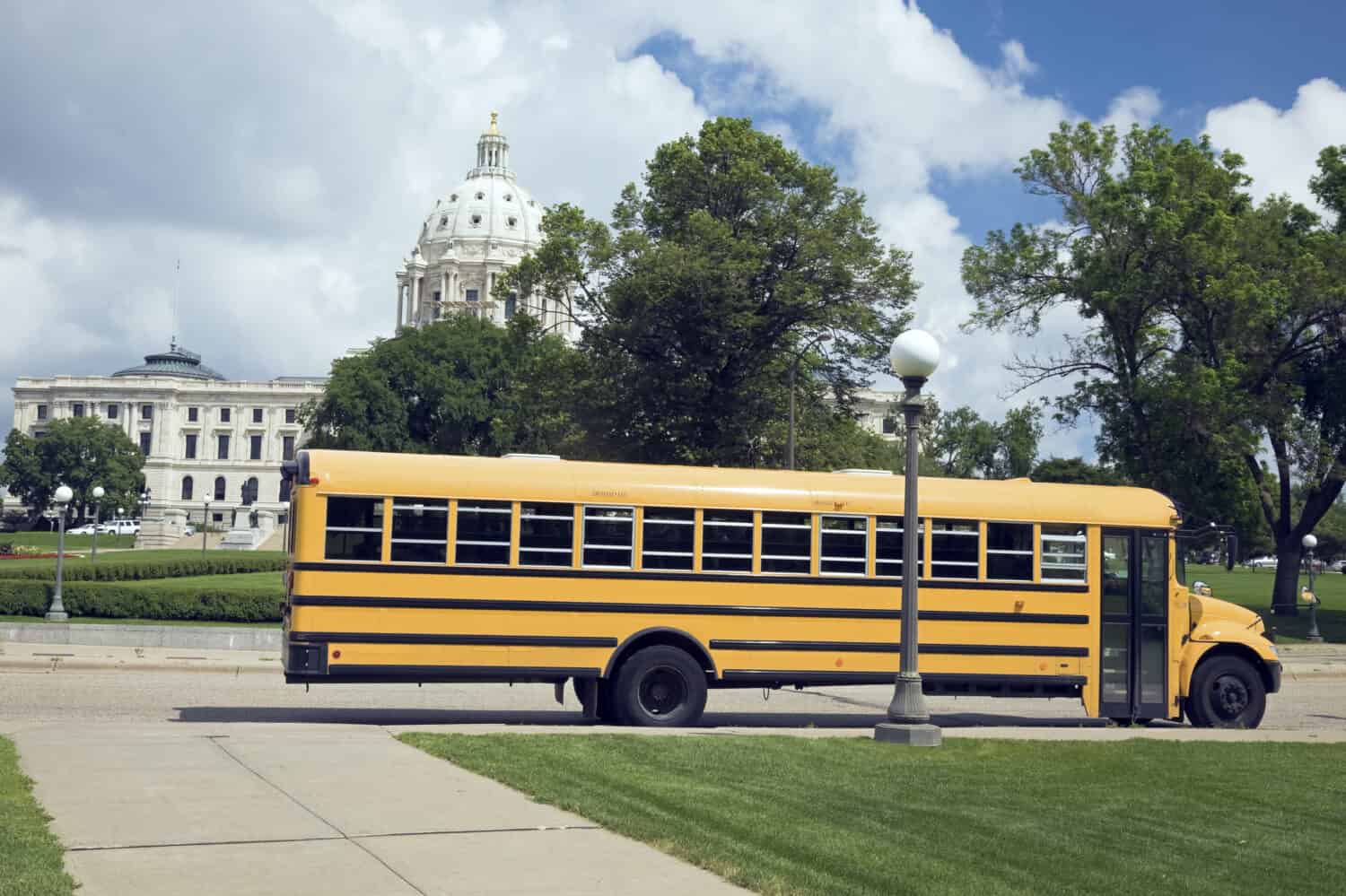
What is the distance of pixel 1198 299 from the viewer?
137 feet

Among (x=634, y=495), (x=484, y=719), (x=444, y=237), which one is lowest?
(x=484, y=719)

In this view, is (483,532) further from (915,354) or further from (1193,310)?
(1193,310)

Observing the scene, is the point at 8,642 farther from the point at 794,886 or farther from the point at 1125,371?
the point at 1125,371

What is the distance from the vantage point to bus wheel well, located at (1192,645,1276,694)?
1761cm

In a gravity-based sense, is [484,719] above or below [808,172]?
below

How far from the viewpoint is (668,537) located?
16.2 metres

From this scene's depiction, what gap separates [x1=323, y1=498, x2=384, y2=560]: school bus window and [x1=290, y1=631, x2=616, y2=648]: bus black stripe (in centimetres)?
80

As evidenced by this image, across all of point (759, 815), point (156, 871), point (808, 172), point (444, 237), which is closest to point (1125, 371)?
point (808, 172)

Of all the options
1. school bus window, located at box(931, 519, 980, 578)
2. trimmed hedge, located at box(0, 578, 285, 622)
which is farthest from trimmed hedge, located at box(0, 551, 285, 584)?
school bus window, located at box(931, 519, 980, 578)

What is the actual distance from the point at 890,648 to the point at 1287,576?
3548 centimetres

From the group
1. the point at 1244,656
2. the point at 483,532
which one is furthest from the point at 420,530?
the point at 1244,656

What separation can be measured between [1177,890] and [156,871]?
531 cm

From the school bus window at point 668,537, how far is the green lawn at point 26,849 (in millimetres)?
7475

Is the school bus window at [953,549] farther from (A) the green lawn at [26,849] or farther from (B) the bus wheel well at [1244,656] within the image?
(A) the green lawn at [26,849]
